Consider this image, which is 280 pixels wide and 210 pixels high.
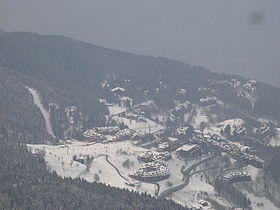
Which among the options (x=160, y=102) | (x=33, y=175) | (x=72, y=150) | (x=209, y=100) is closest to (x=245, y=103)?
(x=209, y=100)

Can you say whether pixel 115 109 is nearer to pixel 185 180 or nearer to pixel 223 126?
pixel 223 126

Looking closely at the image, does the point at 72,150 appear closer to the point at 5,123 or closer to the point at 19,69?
the point at 5,123

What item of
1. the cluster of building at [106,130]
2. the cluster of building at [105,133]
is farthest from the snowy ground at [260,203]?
the cluster of building at [106,130]

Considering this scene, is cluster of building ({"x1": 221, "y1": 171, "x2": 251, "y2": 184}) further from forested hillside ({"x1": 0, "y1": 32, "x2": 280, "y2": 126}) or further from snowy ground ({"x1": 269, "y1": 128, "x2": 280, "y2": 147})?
forested hillside ({"x1": 0, "y1": 32, "x2": 280, "y2": 126})

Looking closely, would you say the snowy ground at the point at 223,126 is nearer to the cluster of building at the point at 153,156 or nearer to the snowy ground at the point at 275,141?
the snowy ground at the point at 275,141

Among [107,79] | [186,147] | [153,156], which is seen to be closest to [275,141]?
[186,147]

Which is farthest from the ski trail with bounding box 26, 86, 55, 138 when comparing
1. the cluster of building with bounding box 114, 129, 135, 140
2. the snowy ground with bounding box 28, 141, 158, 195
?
the cluster of building with bounding box 114, 129, 135, 140

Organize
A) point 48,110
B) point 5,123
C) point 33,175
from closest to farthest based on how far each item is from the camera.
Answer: point 33,175
point 5,123
point 48,110
